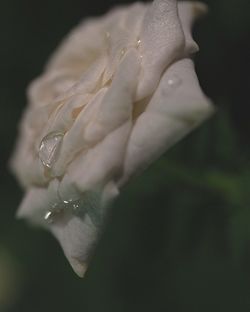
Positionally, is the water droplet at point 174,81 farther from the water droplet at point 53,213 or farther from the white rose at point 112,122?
the water droplet at point 53,213

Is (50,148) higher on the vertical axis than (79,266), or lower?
higher

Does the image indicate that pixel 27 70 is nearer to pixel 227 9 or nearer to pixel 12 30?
pixel 12 30

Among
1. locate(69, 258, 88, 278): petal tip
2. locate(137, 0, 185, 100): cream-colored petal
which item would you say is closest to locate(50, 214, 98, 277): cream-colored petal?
locate(69, 258, 88, 278): petal tip

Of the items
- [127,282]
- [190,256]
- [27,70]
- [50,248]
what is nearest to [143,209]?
[190,256]

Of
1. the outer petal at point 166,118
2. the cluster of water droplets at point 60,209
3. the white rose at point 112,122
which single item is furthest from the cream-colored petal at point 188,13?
the cluster of water droplets at point 60,209

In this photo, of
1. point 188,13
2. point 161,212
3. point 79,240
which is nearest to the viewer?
point 79,240

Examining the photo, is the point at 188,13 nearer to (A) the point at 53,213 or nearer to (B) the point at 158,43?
(B) the point at 158,43

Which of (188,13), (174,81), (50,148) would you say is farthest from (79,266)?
(188,13)
